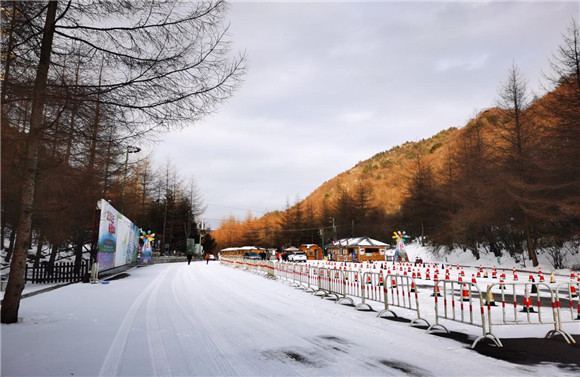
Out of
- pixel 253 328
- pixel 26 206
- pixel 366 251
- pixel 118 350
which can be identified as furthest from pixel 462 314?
pixel 366 251

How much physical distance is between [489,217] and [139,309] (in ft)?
108

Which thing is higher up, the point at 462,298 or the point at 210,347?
the point at 462,298

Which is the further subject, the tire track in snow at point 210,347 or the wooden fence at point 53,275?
the wooden fence at point 53,275

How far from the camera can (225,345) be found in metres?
6.27

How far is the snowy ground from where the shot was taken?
5.05 metres

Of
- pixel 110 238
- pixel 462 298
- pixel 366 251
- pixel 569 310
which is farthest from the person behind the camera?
pixel 366 251

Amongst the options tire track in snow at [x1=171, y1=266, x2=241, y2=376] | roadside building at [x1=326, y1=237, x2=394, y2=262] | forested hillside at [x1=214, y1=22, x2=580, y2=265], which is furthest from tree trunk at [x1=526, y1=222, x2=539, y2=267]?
tire track in snow at [x1=171, y1=266, x2=241, y2=376]

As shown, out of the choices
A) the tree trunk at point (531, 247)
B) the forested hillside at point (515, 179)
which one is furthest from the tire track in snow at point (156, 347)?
the tree trunk at point (531, 247)

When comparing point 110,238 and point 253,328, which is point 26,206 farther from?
point 110,238

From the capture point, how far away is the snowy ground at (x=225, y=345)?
16.6ft

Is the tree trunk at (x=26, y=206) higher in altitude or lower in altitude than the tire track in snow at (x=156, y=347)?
higher

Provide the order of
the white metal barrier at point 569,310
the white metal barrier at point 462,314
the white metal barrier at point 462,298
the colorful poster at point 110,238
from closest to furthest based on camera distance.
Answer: the white metal barrier at point 462,314 → the white metal barrier at point 569,310 → the white metal barrier at point 462,298 → the colorful poster at point 110,238

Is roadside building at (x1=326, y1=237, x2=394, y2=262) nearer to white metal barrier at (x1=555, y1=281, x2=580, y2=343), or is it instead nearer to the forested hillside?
the forested hillside

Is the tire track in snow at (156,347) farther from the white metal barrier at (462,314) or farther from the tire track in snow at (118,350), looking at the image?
the white metal barrier at (462,314)
